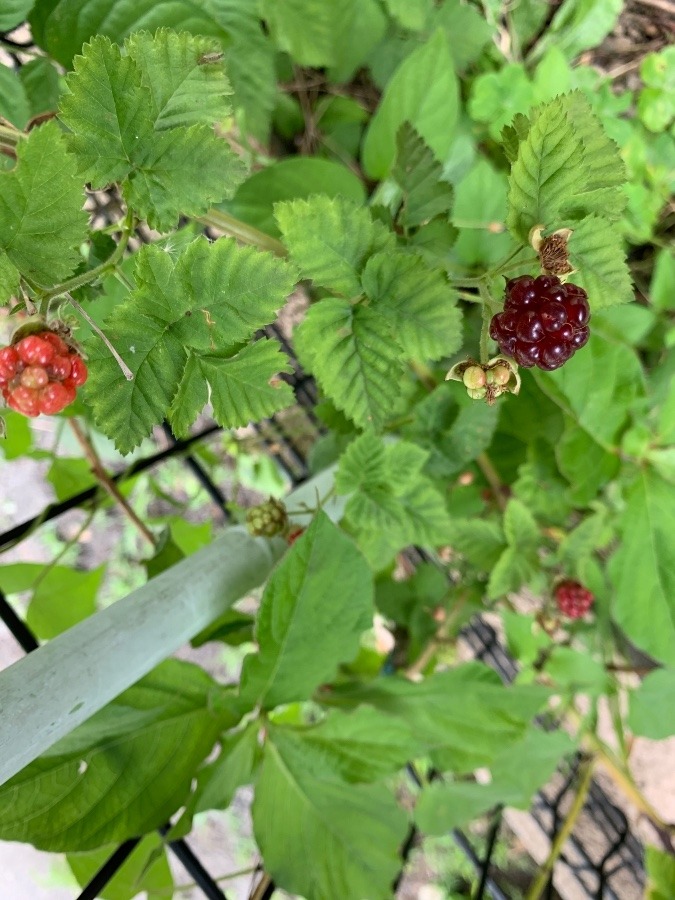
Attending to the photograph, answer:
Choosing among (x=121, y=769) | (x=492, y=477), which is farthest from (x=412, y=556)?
(x=121, y=769)

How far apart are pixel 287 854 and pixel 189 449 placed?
414 mm

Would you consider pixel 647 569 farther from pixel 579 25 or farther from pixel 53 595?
pixel 579 25

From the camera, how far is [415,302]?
40cm

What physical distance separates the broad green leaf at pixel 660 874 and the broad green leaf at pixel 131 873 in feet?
2.26

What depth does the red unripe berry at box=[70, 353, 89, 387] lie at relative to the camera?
0.97ft

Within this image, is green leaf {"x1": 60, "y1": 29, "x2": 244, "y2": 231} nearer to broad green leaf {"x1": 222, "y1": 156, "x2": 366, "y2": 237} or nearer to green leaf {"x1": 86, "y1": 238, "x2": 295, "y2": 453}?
green leaf {"x1": 86, "y1": 238, "x2": 295, "y2": 453}

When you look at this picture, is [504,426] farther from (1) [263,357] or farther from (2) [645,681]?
(1) [263,357]

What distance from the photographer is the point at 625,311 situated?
88 centimetres

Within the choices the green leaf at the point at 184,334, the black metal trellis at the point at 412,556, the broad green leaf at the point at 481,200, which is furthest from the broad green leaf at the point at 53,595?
the broad green leaf at the point at 481,200

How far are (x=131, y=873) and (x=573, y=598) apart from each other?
58 cm

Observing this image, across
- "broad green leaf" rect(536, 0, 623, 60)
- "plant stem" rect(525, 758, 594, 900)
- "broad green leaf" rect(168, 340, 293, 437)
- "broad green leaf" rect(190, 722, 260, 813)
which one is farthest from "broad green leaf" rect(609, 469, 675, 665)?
"broad green leaf" rect(536, 0, 623, 60)

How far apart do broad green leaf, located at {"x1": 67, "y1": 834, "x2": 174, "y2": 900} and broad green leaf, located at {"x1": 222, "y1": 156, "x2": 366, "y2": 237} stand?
0.61 meters

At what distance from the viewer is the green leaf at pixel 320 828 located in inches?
20.5

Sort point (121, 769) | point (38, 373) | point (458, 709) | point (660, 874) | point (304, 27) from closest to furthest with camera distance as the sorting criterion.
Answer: point (38, 373), point (121, 769), point (458, 709), point (304, 27), point (660, 874)
